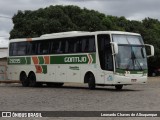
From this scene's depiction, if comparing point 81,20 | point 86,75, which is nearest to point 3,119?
point 86,75

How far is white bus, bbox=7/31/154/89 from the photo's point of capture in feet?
87.4

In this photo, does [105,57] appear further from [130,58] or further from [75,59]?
[75,59]

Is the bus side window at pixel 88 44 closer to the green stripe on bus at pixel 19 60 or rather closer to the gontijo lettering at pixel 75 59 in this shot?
the gontijo lettering at pixel 75 59

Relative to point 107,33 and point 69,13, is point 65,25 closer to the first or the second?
point 69,13

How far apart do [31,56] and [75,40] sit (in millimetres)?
5127

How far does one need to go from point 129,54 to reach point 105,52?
1.35 m

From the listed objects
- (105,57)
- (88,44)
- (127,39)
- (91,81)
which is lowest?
(91,81)

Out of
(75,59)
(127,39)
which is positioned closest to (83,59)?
(75,59)

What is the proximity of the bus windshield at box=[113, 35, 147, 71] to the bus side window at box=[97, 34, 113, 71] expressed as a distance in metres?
0.50

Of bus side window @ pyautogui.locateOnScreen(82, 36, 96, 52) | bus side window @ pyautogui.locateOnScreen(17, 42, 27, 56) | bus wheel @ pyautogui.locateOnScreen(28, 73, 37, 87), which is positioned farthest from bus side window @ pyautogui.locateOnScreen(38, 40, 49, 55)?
bus side window @ pyautogui.locateOnScreen(82, 36, 96, 52)

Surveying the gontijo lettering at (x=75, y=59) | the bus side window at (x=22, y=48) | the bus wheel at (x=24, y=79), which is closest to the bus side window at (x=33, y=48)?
the bus side window at (x=22, y=48)

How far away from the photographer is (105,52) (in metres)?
27.2

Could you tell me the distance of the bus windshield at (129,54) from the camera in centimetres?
A: 2652

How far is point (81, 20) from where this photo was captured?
55188mm
